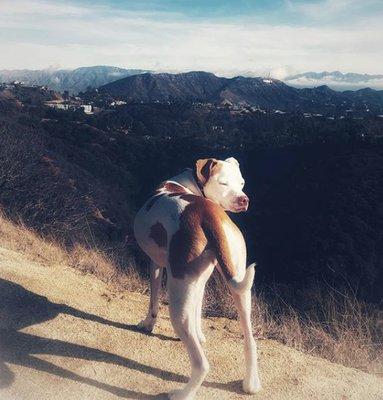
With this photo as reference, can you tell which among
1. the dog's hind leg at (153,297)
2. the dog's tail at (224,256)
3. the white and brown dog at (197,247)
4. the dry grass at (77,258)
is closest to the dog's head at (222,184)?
the white and brown dog at (197,247)

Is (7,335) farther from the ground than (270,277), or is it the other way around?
(7,335)

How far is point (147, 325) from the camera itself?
4480 millimetres

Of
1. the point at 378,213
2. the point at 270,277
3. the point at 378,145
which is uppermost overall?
the point at 378,145

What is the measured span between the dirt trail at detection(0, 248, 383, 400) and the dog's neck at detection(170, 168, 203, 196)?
1482mm

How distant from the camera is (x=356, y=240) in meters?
33.0

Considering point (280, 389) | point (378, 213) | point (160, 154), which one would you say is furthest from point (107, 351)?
point (160, 154)

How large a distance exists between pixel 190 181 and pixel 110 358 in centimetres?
166

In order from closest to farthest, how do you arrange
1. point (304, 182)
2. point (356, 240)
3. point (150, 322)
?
point (150, 322) → point (356, 240) → point (304, 182)

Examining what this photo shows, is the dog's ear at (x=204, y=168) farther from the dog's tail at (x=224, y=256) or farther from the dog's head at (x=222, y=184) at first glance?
the dog's tail at (x=224, y=256)

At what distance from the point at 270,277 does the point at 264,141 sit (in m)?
40.6

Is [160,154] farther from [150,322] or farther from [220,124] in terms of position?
[150,322]

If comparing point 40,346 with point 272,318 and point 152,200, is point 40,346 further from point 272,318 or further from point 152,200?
point 272,318

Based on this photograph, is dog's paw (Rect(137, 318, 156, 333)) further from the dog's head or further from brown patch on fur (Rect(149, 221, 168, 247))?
the dog's head

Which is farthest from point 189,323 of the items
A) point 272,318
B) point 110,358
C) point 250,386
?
point 272,318
